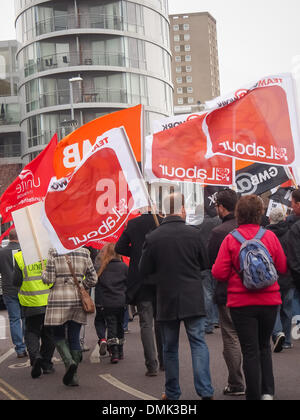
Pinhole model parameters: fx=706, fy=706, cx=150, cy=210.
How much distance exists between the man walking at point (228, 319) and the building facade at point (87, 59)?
4462 cm

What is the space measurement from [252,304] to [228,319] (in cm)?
112

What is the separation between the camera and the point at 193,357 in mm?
6414

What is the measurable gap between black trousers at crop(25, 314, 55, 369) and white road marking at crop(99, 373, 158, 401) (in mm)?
927

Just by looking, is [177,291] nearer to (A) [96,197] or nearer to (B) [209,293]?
(A) [96,197]

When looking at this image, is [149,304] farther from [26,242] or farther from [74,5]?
[74,5]

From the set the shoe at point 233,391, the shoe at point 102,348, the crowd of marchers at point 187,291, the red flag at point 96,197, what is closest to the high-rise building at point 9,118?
the shoe at point 102,348

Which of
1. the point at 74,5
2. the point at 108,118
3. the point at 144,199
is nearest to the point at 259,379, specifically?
the point at 144,199

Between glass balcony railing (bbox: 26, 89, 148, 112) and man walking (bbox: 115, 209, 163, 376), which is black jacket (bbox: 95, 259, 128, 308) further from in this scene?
glass balcony railing (bbox: 26, 89, 148, 112)

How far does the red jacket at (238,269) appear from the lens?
A: 19.3 ft

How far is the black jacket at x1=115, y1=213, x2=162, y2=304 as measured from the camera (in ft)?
26.7

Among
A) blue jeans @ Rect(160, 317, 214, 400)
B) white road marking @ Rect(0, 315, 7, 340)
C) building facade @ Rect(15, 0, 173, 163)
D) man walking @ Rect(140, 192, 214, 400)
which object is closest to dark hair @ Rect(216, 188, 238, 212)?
man walking @ Rect(140, 192, 214, 400)

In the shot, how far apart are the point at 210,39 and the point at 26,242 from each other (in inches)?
6446

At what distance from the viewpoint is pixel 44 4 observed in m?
51.8

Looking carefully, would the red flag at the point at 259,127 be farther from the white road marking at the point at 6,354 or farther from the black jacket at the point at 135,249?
the white road marking at the point at 6,354
